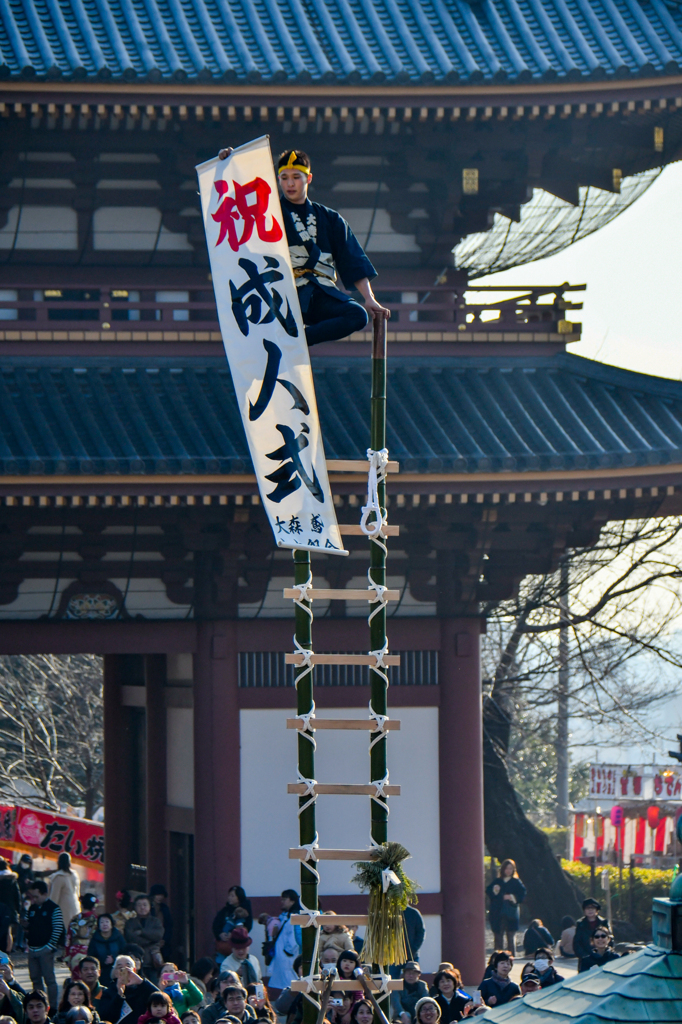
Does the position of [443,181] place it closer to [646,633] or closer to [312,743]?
[312,743]

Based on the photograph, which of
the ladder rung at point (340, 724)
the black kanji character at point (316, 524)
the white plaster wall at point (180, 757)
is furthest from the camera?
the white plaster wall at point (180, 757)

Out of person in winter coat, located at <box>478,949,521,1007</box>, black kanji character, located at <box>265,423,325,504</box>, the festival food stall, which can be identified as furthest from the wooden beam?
the festival food stall

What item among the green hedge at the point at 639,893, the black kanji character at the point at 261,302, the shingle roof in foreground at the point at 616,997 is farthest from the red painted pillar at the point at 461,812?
the shingle roof in foreground at the point at 616,997

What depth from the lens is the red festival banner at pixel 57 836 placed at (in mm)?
19812

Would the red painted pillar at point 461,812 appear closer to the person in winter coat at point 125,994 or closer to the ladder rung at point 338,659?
the person in winter coat at point 125,994

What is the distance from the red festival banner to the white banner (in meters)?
14.7

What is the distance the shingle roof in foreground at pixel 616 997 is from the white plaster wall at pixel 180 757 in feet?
31.7

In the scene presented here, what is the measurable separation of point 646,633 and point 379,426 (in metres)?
18.6

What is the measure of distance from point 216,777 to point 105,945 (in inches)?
69.8

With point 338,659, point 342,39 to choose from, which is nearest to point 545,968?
point 338,659

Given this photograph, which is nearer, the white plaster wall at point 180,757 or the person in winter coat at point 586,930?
the person in winter coat at point 586,930

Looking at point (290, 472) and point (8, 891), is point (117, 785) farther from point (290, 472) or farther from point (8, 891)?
point (290, 472)

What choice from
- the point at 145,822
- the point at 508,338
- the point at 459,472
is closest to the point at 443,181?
the point at 508,338

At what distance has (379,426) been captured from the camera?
594cm
